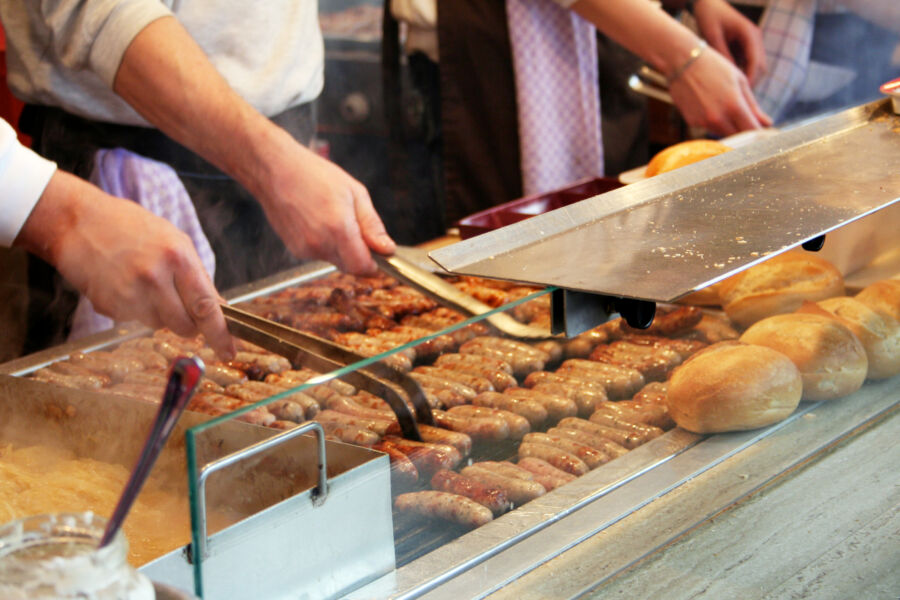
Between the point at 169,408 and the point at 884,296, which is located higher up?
the point at 169,408

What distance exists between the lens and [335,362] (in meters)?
1.54

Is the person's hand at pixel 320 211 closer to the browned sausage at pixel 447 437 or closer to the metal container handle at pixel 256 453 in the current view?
the browned sausage at pixel 447 437

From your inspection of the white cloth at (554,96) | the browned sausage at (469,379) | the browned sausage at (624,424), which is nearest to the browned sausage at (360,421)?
the browned sausage at (469,379)

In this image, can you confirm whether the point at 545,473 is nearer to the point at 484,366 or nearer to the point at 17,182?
the point at 484,366

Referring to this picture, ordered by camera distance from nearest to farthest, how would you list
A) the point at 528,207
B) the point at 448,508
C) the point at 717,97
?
the point at 448,508 < the point at 528,207 < the point at 717,97

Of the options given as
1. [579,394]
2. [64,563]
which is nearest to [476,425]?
[579,394]

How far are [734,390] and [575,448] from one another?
32 centimetres

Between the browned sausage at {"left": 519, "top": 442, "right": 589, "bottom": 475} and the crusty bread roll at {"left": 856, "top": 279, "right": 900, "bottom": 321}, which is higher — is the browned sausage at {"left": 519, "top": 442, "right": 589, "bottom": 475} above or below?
below

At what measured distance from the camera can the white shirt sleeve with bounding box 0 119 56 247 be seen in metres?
1.73

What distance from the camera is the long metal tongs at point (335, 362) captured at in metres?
1.24

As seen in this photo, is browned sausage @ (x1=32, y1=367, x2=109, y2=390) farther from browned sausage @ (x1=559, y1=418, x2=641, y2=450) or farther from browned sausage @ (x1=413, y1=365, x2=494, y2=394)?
browned sausage @ (x1=559, y1=418, x2=641, y2=450)

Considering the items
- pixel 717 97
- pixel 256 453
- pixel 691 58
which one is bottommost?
pixel 256 453

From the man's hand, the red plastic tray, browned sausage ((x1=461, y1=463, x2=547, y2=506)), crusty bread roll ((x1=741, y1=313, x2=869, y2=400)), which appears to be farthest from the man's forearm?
crusty bread roll ((x1=741, y1=313, x2=869, y2=400))

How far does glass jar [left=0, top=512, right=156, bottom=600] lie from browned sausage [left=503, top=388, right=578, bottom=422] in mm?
919
